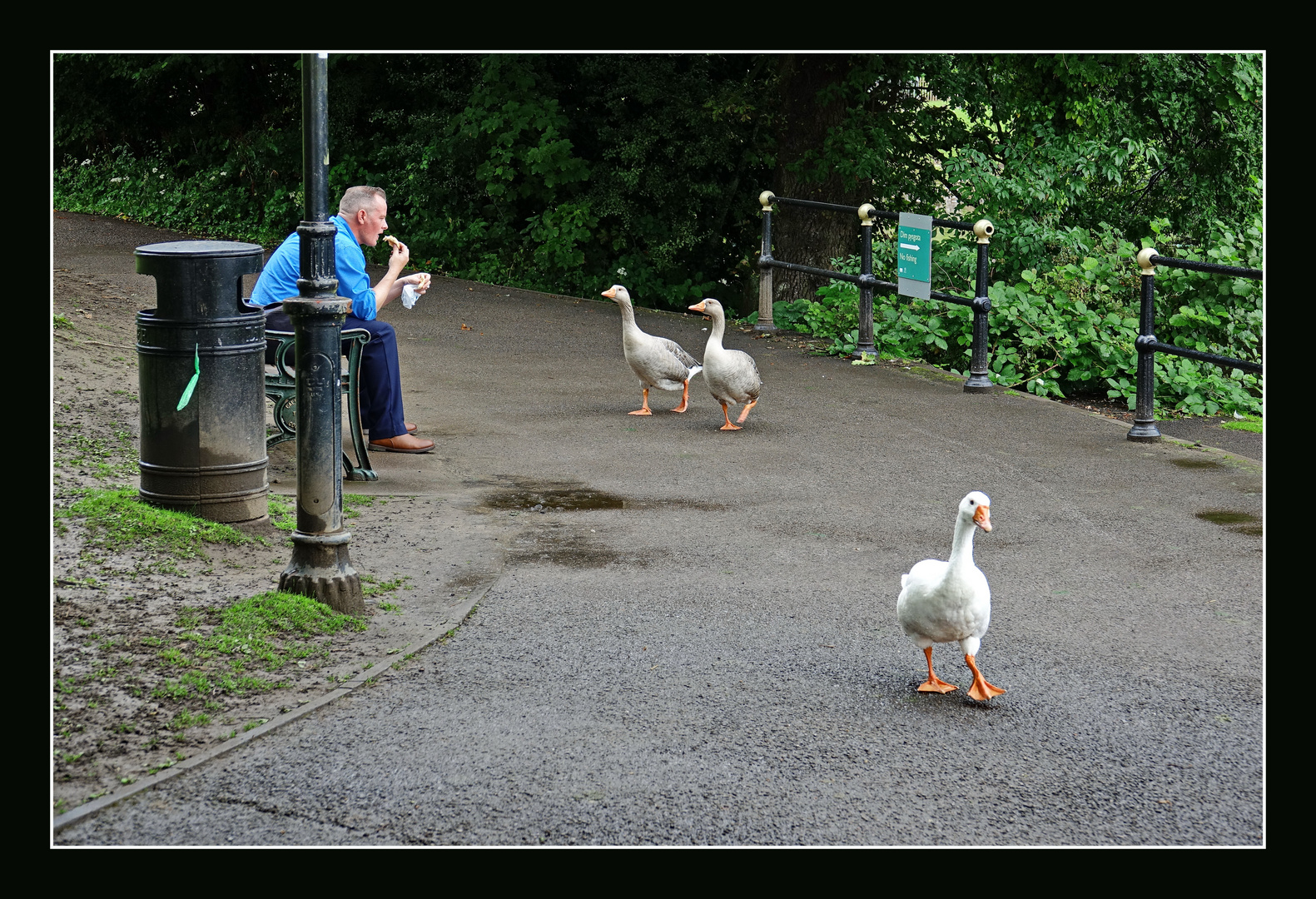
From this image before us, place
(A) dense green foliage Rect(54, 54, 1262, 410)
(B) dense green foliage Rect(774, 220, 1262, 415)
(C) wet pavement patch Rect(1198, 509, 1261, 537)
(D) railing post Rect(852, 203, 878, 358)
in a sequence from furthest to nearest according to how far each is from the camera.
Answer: (A) dense green foliage Rect(54, 54, 1262, 410), (D) railing post Rect(852, 203, 878, 358), (B) dense green foliage Rect(774, 220, 1262, 415), (C) wet pavement patch Rect(1198, 509, 1261, 537)

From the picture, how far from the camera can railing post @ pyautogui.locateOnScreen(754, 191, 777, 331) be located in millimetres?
14477

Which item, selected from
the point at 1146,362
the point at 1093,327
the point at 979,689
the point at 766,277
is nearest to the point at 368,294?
the point at 979,689

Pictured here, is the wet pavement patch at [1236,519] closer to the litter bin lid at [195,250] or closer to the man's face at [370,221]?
the man's face at [370,221]

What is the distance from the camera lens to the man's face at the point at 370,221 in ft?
28.8

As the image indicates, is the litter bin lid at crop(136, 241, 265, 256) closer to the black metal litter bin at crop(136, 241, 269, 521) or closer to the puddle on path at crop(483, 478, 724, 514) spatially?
the black metal litter bin at crop(136, 241, 269, 521)

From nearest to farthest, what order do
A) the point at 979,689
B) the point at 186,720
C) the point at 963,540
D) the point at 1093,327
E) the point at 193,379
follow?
the point at 186,720, the point at 963,540, the point at 979,689, the point at 193,379, the point at 1093,327

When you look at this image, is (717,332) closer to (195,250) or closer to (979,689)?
(195,250)

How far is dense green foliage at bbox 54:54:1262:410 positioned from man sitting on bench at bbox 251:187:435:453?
5595mm

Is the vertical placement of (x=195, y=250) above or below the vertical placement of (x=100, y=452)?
above

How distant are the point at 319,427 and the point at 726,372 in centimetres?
433

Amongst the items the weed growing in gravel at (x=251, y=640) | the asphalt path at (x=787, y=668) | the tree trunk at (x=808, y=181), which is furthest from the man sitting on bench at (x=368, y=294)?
the tree trunk at (x=808, y=181)

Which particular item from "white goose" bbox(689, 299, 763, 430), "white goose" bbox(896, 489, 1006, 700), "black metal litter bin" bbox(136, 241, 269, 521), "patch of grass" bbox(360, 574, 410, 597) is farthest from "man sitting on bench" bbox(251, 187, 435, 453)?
"white goose" bbox(896, 489, 1006, 700)

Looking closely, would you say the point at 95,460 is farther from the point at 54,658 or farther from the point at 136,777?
the point at 136,777

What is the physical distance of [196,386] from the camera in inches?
267
